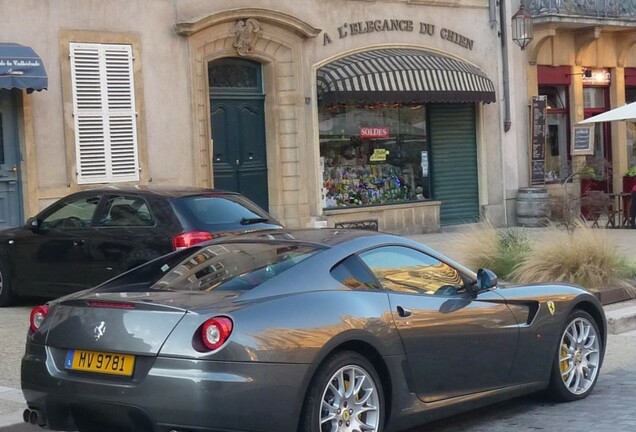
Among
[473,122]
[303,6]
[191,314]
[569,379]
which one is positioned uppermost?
[303,6]

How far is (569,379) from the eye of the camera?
7766 mm

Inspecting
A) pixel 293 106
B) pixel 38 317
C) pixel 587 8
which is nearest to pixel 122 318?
pixel 38 317

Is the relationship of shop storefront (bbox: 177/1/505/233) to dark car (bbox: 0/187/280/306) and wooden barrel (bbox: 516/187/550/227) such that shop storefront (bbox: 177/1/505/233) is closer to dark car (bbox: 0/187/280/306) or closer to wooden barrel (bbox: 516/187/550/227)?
wooden barrel (bbox: 516/187/550/227)

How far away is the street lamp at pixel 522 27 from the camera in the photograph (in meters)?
22.5

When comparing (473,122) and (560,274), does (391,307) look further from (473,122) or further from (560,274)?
(473,122)

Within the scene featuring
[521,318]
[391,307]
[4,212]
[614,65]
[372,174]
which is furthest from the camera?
[614,65]

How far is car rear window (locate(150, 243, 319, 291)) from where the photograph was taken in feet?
19.9

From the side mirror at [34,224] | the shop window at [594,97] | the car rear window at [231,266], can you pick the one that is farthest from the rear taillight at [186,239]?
the shop window at [594,97]

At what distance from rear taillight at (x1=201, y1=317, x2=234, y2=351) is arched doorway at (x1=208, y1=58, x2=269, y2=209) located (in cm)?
1301

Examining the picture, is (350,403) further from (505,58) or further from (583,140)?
(583,140)

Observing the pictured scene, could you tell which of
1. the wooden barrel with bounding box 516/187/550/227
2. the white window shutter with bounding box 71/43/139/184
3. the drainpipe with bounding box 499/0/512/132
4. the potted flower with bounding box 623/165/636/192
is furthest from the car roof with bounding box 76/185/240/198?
the potted flower with bounding box 623/165/636/192

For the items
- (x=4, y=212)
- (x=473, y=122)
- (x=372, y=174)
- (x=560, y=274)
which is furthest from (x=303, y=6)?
(x=560, y=274)

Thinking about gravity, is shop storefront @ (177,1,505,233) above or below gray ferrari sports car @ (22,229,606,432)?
above

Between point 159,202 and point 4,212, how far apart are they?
5488mm
